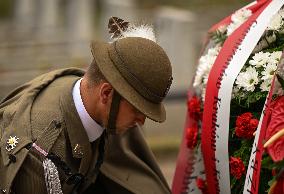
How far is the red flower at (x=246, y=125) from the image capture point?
9.89 feet

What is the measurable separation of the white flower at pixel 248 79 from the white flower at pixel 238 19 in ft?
1.21

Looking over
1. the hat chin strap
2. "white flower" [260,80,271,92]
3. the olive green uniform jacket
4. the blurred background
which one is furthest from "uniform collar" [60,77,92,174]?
the blurred background

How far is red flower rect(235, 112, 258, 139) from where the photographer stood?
302 cm

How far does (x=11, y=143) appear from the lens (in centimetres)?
301

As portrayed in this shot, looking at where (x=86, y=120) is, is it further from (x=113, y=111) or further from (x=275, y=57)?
(x=275, y=57)

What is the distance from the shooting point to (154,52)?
9.50ft

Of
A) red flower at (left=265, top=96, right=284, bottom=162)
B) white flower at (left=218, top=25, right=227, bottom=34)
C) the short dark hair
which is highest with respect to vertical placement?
white flower at (left=218, top=25, right=227, bottom=34)

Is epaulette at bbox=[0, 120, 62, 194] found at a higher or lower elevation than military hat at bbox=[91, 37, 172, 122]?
lower

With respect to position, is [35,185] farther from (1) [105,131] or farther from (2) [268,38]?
(2) [268,38]

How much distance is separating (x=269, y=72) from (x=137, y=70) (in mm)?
579

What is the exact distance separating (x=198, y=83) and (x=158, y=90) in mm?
591

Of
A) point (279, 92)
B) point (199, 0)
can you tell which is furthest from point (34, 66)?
point (199, 0)

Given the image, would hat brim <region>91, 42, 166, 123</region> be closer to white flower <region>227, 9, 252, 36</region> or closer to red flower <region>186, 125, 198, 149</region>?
red flower <region>186, 125, 198, 149</region>

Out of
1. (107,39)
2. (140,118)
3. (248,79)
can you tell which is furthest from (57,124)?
(107,39)
